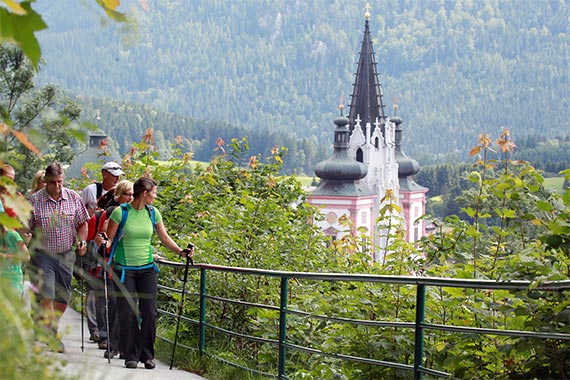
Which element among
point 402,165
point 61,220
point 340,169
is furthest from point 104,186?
point 402,165

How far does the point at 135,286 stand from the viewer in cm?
755

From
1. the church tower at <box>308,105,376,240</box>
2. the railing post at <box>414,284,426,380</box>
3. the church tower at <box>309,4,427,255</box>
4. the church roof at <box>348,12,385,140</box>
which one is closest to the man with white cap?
the railing post at <box>414,284,426,380</box>

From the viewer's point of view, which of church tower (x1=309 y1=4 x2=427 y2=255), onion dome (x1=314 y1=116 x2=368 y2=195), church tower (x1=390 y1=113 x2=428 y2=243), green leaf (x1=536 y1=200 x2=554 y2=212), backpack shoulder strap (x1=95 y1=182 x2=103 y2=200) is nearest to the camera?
green leaf (x1=536 y1=200 x2=554 y2=212)

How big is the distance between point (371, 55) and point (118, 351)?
391 feet

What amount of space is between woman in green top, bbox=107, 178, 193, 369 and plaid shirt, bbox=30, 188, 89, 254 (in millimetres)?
303

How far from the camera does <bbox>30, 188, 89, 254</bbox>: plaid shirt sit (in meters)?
7.11

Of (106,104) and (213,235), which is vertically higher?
(106,104)

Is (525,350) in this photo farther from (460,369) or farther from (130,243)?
(130,243)

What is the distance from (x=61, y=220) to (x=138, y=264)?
28.6 inches

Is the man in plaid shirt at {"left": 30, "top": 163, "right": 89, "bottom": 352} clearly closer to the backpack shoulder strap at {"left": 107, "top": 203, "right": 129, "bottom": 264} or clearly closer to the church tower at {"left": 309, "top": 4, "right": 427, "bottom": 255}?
the backpack shoulder strap at {"left": 107, "top": 203, "right": 129, "bottom": 264}

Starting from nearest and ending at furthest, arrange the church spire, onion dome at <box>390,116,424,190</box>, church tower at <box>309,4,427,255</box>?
1. church tower at <box>309,4,427,255</box>
2. the church spire
3. onion dome at <box>390,116,424,190</box>

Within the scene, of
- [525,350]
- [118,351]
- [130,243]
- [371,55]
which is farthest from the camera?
[371,55]

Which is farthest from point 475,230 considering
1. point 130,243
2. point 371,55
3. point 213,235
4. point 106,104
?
point 106,104

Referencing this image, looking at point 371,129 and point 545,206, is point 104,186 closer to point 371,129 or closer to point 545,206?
point 545,206
